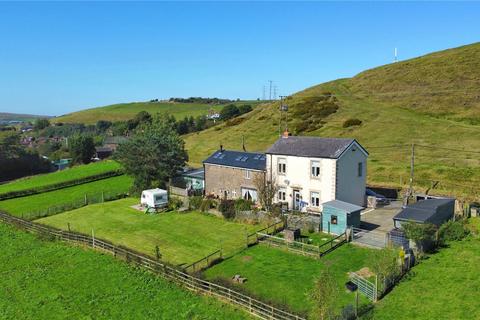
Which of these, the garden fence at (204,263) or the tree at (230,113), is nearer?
the garden fence at (204,263)

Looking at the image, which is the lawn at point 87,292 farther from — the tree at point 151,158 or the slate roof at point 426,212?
the tree at point 151,158

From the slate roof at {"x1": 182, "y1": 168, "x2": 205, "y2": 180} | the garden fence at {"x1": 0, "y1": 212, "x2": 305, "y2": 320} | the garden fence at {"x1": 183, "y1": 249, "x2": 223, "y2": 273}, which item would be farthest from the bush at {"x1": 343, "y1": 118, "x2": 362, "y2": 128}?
the garden fence at {"x1": 0, "y1": 212, "x2": 305, "y2": 320}

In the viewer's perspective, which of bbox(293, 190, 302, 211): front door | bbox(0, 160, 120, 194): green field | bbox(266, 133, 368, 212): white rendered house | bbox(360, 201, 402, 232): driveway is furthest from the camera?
bbox(0, 160, 120, 194): green field

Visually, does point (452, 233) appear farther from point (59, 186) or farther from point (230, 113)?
point (230, 113)

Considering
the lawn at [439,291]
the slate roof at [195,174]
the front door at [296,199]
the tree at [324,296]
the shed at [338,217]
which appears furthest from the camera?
the slate roof at [195,174]

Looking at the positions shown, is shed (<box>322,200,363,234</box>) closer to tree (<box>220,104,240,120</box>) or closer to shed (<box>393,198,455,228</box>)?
shed (<box>393,198,455,228</box>)

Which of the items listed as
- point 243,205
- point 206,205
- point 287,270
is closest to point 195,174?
point 206,205

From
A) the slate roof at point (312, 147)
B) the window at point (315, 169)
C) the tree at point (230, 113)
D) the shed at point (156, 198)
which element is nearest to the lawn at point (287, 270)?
the window at point (315, 169)

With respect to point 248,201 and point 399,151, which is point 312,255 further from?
point 399,151
